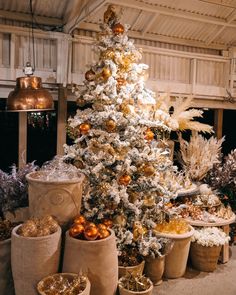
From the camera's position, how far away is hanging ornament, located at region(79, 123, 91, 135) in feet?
12.4

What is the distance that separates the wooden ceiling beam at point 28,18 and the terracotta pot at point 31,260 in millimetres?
4010

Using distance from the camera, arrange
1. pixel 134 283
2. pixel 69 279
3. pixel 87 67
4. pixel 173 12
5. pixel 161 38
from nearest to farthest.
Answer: pixel 69 279
pixel 134 283
pixel 87 67
pixel 173 12
pixel 161 38

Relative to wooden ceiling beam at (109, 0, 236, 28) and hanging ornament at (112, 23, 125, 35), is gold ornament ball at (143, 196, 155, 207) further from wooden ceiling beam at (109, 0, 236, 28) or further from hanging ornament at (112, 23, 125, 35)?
wooden ceiling beam at (109, 0, 236, 28)

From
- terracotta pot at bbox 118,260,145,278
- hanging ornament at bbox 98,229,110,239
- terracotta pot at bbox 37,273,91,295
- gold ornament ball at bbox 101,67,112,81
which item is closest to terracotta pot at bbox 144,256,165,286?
terracotta pot at bbox 118,260,145,278

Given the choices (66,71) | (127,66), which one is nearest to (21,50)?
(66,71)

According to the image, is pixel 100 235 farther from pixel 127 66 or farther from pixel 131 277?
pixel 127 66

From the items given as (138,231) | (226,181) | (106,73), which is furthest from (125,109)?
(226,181)

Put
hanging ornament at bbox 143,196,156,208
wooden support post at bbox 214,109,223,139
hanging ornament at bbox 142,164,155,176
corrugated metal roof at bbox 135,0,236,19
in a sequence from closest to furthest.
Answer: hanging ornament at bbox 142,164,155,176 < hanging ornament at bbox 143,196,156,208 < corrugated metal roof at bbox 135,0,236,19 < wooden support post at bbox 214,109,223,139

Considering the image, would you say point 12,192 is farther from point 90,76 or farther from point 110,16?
point 110,16

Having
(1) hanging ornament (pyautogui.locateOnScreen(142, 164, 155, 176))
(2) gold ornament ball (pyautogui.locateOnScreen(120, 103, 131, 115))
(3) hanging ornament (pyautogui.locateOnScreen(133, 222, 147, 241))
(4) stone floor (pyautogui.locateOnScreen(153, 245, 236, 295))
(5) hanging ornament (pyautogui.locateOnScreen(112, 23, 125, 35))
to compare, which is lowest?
(4) stone floor (pyautogui.locateOnScreen(153, 245, 236, 295))

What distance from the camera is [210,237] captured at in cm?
416

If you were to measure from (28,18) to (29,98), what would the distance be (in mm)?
3078

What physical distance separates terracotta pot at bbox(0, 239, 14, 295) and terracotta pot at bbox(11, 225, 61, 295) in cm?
18

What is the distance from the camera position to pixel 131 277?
332cm
